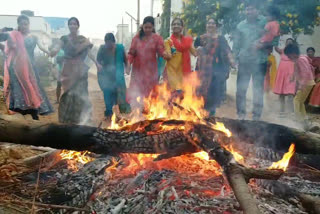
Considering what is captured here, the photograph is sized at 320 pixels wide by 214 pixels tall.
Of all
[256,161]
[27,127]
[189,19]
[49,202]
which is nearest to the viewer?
[49,202]

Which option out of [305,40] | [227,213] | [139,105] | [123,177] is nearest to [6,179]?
[123,177]

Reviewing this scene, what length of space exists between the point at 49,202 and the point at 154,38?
4.02 m

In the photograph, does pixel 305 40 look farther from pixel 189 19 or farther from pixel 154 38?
pixel 154 38

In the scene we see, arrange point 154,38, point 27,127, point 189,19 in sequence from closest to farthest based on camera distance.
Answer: point 27,127, point 154,38, point 189,19

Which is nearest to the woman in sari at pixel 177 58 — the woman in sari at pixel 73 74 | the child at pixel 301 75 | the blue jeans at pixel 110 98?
the blue jeans at pixel 110 98

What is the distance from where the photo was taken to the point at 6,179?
3.38 metres

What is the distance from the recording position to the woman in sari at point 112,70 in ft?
22.6

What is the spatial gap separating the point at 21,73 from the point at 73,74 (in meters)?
1.00

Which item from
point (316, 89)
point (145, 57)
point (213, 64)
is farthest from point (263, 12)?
point (145, 57)

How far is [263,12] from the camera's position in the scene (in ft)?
25.4

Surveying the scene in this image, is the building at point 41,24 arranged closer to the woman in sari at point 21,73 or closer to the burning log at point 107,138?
the woman in sari at point 21,73

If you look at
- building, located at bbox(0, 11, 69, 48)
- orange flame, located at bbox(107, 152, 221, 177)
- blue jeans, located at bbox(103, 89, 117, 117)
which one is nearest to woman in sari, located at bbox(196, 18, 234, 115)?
blue jeans, located at bbox(103, 89, 117, 117)

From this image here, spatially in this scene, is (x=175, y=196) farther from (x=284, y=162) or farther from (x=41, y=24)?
(x=41, y=24)

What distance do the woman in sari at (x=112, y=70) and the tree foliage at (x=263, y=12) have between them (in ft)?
11.2
